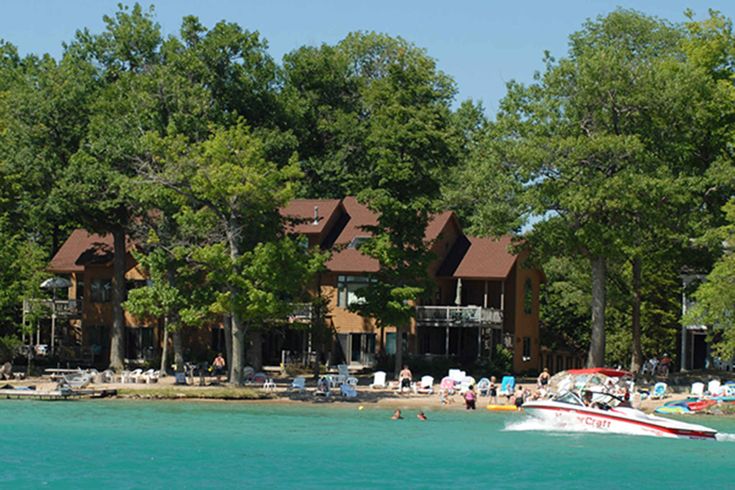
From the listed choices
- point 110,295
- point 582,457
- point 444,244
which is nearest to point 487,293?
point 444,244

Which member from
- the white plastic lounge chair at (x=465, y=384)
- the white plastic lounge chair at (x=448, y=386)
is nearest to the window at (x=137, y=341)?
the white plastic lounge chair at (x=448, y=386)

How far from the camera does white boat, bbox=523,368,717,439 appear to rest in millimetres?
44188

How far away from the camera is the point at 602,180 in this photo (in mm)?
57844

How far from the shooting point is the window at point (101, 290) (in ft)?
247

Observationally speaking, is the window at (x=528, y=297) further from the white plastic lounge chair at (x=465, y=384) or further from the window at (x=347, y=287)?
the white plastic lounge chair at (x=465, y=384)

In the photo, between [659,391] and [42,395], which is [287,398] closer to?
[42,395]

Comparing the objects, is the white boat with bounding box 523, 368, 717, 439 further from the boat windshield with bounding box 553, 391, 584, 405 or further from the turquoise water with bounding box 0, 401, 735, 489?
the turquoise water with bounding box 0, 401, 735, 489

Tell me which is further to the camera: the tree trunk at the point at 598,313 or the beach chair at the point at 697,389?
the tree trunk at the point at 598,313

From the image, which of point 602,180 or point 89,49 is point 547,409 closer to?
point 602,180

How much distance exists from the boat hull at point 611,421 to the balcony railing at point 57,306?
98.6ft

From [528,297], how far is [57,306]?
26.6 meters

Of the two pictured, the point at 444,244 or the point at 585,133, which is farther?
the point at 444,244

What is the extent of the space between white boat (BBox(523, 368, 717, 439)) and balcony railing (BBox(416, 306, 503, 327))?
20.5 metres

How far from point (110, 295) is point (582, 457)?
40.3 meters
